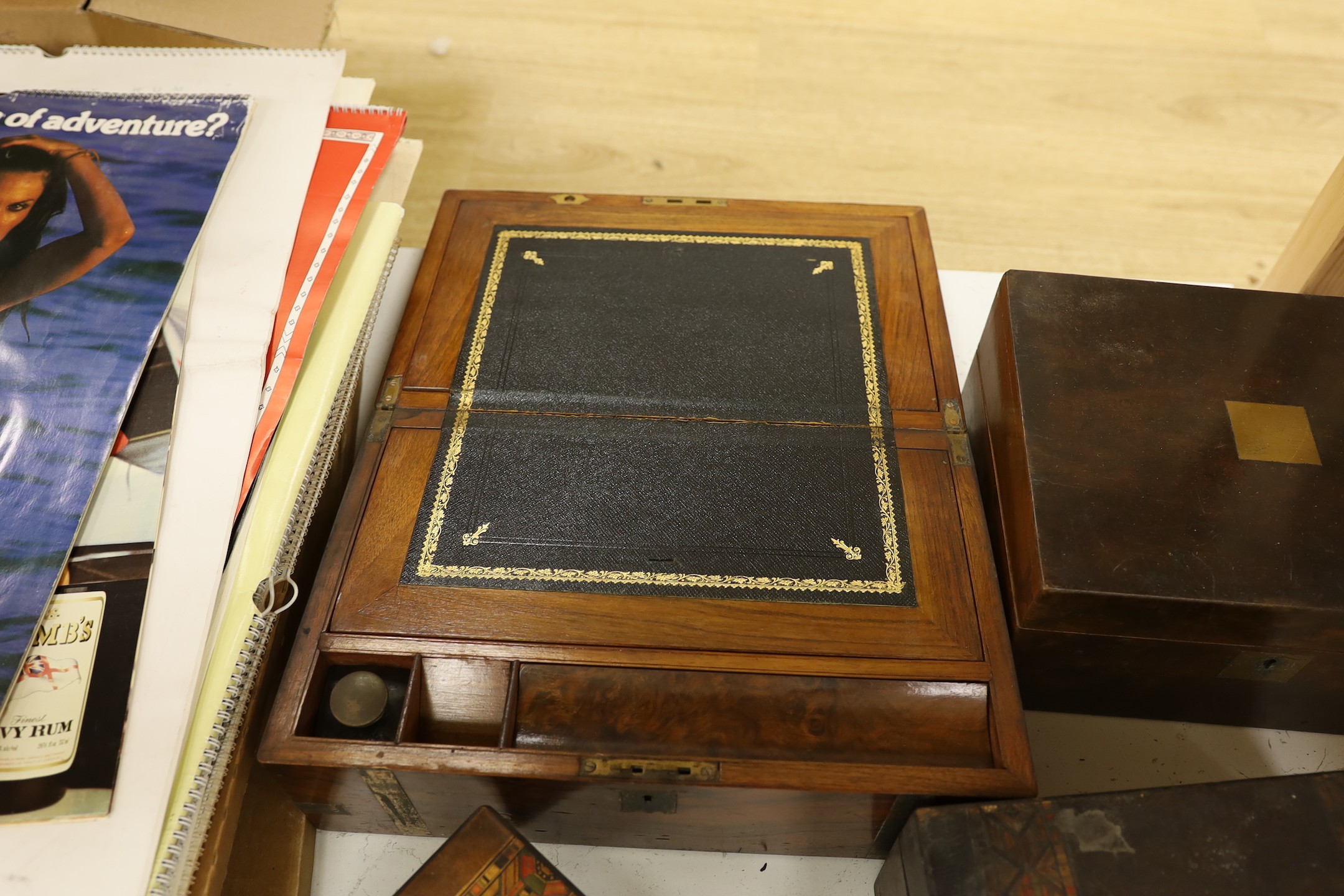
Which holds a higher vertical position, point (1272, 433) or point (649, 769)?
point (1272, 433)

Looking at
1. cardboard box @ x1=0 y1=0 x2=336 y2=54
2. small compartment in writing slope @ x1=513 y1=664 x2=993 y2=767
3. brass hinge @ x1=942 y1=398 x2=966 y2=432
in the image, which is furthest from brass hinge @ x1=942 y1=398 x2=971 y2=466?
cardboard box @ x1=0 y1=0 x2=336 y2=54

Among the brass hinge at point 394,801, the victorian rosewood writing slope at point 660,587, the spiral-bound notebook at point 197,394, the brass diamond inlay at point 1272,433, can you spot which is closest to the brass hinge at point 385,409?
the victorian rosewood writing slope at point 660,587

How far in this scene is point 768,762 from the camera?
81cm

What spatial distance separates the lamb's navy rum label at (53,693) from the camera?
0.79 metres

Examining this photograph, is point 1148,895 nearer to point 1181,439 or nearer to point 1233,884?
point 1233,884

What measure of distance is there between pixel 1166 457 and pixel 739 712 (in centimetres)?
49

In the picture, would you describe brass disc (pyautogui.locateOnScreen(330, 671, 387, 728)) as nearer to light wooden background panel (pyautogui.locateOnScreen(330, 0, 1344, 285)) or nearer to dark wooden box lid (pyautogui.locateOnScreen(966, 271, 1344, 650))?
dark wooden box lid (pyautogui.locateOnScreen(966, 271, 1344, 650))

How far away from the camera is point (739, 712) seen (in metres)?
0.89

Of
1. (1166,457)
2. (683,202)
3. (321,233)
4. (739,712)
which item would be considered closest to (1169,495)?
(1166,457)

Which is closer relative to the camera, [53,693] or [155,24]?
[53,693]

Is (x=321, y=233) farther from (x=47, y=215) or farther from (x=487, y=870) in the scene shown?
(x=487, y=870)

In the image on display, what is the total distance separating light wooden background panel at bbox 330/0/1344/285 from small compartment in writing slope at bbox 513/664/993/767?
1241mm

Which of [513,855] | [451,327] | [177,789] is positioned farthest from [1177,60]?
[177,789]

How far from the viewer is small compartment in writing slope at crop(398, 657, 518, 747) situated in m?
0.90
